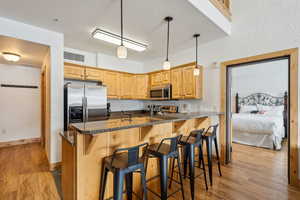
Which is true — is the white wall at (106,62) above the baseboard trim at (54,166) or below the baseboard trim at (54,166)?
above

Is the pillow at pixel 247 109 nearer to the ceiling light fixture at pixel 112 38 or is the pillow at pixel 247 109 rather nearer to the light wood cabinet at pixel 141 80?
the light wood cabinet at pixel 141 80

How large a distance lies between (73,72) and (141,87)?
1.94m

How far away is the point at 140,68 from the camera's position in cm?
514

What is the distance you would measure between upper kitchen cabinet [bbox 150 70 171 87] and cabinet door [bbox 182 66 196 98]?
0.51m

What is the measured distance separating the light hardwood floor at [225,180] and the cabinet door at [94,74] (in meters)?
2.11

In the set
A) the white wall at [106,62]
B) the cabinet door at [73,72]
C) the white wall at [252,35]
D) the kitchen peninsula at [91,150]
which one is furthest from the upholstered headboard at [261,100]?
the cabinet door at [73,72]

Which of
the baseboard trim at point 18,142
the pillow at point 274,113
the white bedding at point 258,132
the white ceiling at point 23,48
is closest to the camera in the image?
the white ceiling at point 23,48

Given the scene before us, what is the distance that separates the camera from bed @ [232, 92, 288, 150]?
382 cm

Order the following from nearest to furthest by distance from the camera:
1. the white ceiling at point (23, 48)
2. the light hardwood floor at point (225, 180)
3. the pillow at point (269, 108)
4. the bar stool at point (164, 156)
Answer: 1. the bar stool at point (164, 156)
2. the light hardwood floor at point (225, 180)
3. the white ceiling at point (23, 48)
4. the pillow at point (269, 108)

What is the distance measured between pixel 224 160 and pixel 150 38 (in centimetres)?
304

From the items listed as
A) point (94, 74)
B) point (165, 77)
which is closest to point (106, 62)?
point (94, 74)

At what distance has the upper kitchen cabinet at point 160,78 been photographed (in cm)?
398

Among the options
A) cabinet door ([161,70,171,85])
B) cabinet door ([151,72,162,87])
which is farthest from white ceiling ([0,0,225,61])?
cabinet door ([151,72,162,87])

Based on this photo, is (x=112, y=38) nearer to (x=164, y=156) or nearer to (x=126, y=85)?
(x=126, y=85)
